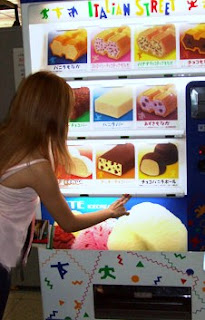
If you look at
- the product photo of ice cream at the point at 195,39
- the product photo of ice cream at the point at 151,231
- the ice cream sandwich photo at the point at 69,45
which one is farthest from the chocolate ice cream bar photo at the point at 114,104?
the product photo of ice cream at the point at 151,231

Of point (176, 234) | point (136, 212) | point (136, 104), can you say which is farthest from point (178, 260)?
point (136, 104)

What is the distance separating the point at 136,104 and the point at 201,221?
0.71m

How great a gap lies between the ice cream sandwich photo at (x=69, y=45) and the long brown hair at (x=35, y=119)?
1.52 ft

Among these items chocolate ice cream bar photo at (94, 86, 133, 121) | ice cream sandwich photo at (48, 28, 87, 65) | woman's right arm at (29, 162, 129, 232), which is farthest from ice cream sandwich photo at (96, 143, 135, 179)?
ice cream sandwich photo at (48, 28, 87, 65)

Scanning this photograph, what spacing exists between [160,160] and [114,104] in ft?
1.29

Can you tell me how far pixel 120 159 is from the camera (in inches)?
87.6

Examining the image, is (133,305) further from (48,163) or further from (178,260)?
(48,163)

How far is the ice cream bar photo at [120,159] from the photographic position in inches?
87.7

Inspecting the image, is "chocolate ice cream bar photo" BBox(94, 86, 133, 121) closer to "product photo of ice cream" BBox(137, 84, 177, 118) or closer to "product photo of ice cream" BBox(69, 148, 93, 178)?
"product photo of ice cream" BBox(137, 84, 177, 118)

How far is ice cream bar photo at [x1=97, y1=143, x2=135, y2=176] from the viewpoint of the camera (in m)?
2.23

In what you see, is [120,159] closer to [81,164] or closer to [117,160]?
[117,160]

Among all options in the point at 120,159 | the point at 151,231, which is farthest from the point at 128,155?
the point at 151,231

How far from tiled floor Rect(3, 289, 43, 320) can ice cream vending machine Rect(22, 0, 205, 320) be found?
0.67 metres

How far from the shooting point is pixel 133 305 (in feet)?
7.57
